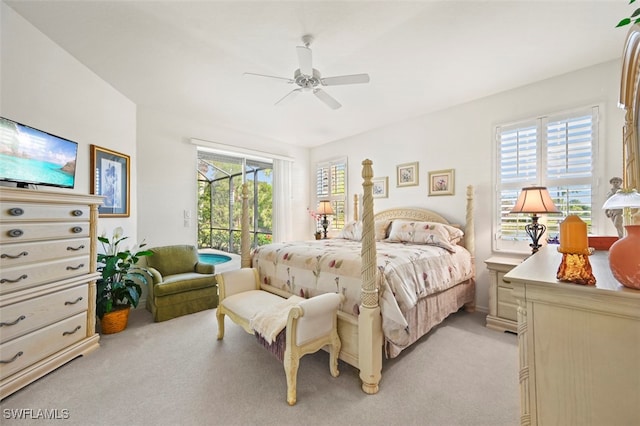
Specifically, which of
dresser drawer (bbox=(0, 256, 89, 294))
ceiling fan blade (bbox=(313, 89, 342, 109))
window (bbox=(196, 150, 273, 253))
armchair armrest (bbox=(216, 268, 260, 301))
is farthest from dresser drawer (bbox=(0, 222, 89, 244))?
window (bbox=(196, 150, 273, 253))

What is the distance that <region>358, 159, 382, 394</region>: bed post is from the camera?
176 centimetres

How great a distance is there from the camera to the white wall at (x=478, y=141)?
2.48 metres

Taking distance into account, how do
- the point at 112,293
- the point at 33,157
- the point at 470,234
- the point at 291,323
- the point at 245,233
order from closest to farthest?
the point at 291,323
the point at 33,157
the point at 112,293
the point at 245,233
the point at 470,234

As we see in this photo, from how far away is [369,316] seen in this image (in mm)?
1764

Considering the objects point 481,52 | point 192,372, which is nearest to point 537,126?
point 481,52

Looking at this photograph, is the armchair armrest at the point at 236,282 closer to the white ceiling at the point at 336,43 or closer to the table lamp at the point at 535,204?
the white ceiling at the point at 336,43

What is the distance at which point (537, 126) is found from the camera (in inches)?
113

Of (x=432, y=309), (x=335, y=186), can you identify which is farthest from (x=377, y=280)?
(x=335, y=186)

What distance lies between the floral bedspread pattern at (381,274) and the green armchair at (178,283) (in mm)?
942

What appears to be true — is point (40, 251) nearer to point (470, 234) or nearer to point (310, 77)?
point (310, 77)

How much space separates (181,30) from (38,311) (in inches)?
95.5

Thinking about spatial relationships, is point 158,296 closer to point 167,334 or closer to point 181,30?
point 167,334

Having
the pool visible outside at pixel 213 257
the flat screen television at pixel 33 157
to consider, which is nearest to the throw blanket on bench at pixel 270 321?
the flat screen television at pixel 33 157

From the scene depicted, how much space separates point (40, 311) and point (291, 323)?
6.29 ft
